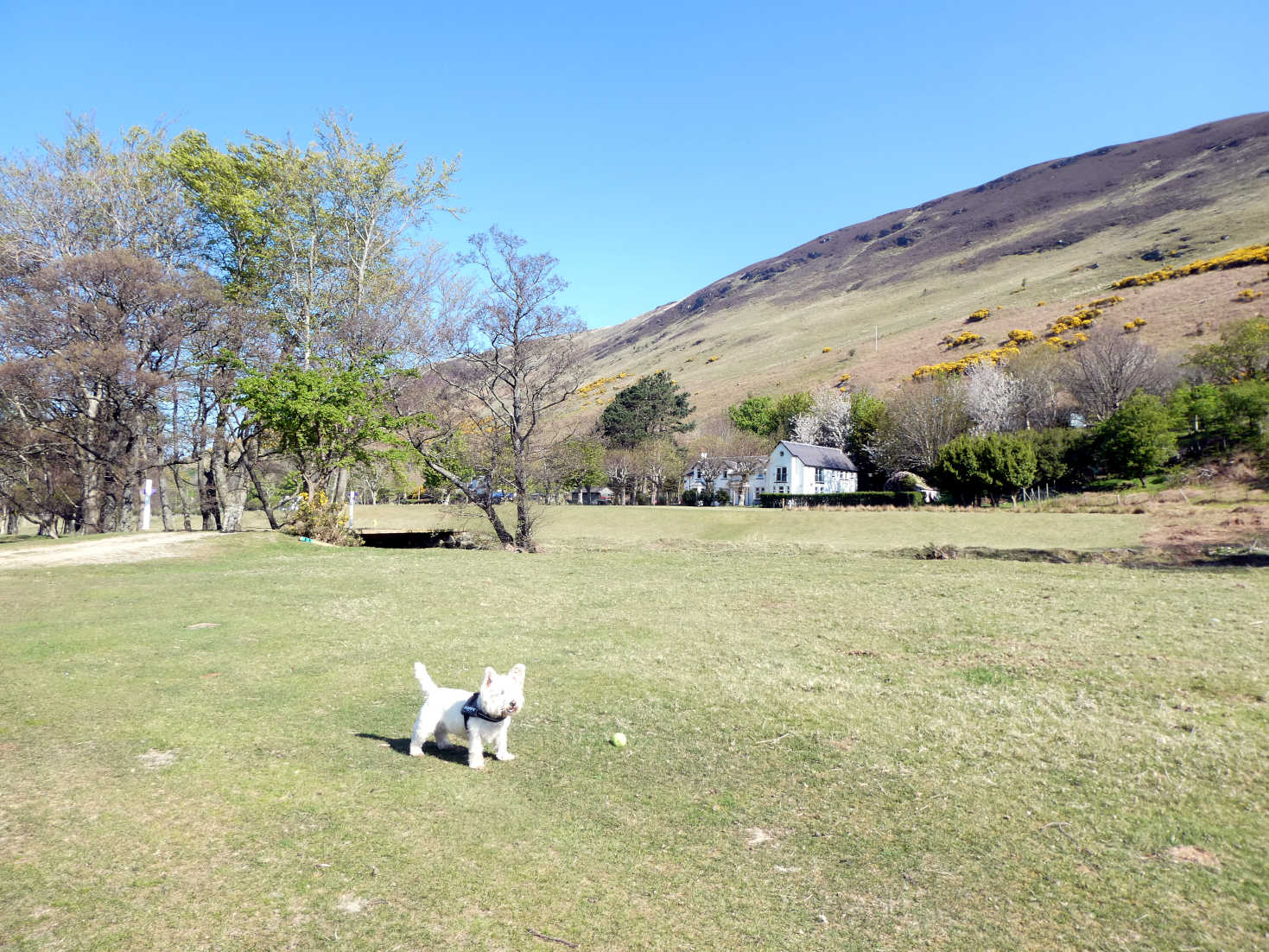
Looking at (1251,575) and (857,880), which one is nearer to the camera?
(857,880)

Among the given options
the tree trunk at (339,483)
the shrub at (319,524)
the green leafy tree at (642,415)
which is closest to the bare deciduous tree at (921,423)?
the green leafy tree at (642,415)

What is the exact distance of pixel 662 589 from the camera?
18766 mm

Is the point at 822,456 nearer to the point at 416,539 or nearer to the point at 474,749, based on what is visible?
the point at 416,539

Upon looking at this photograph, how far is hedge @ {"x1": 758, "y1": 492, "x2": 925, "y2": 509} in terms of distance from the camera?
5784cm

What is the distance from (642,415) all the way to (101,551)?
6520 cm

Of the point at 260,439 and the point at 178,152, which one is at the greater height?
the point at 178,152

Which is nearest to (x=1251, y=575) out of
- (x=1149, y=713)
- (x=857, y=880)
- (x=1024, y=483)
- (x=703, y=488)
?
(x=1149, y=713)

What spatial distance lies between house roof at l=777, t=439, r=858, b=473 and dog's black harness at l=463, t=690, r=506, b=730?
244 feet

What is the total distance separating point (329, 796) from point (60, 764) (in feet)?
8.75

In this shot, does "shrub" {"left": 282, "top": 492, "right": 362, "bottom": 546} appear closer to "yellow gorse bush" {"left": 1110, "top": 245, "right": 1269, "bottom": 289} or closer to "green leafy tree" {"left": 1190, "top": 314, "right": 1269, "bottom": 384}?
"green leafy tree" {"left": 1190, "top": 314, "right": 1269, "bottom": 384}

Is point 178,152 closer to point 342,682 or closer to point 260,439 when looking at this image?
point 260,439

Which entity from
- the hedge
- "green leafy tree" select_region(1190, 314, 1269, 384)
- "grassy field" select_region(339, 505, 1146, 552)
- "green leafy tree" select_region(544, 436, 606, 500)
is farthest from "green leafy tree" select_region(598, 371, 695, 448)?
"green leafy tree" select_region(1190, 314, 1269, 384)

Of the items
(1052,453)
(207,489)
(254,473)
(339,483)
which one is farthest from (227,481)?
(1052,453)

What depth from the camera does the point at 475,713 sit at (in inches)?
251
